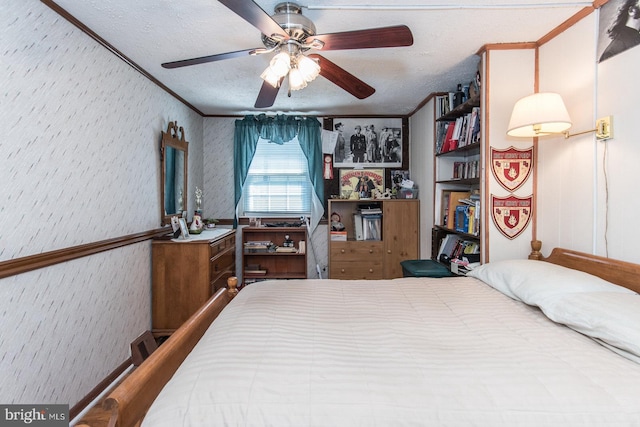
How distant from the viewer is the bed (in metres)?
0.83

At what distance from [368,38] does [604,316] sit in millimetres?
1520

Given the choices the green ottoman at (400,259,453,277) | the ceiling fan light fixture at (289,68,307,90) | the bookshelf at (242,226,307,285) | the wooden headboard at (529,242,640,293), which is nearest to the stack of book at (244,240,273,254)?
the bookshelf at (242,226,307,285)

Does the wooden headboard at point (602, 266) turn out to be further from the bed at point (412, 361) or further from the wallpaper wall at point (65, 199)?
the wallpaper wall at point (65, 199)

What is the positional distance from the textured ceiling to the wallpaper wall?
250 mm

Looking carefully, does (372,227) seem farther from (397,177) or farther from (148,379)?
(148,379)

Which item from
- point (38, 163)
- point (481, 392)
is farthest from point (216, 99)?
point (481, 392)

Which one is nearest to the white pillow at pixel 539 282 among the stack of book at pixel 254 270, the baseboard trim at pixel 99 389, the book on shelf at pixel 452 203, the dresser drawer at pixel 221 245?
the book on shelf at pixel 452 203

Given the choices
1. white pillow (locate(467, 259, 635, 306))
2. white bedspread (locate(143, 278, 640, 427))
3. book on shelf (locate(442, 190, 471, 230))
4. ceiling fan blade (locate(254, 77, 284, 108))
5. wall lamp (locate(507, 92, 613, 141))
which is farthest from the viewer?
book on shelf (locate(442, 190, 471, 230))

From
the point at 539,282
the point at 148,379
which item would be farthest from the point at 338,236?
the point at 148,379

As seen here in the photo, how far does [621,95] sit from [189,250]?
2.99 meters

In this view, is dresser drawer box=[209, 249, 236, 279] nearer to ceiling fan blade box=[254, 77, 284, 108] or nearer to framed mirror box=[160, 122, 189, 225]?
framed mirror box=[160, 122, 189, 225]

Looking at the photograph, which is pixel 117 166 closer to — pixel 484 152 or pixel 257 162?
pixel 257 162

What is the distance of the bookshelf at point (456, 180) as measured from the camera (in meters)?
2.56

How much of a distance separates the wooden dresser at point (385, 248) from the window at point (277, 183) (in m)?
0.69
